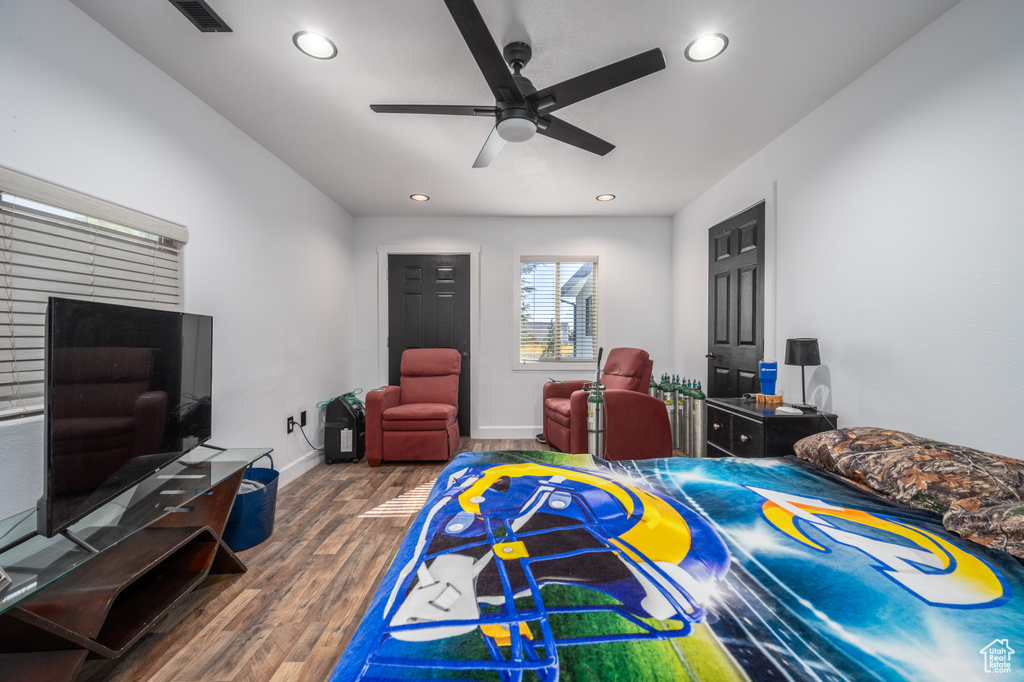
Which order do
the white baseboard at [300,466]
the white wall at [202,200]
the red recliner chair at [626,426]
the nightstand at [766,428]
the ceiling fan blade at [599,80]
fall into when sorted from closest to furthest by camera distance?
the white wall at [202,200] < the ceiling fan blade at [599,80] < the nightstand at [766,428] < the white baseboard at [300,466] < the red recliner chair at [626,426]

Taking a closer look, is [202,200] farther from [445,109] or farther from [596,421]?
[596,421]

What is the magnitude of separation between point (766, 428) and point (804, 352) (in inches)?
20.5

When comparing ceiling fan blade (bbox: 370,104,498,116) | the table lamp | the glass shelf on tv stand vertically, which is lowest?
the glass shelf on tv stand

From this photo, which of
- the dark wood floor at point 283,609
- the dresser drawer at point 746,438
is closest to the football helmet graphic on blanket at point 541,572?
the dark wood floor at point 283,609

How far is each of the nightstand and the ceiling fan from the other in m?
1.78

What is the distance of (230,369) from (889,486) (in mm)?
3285

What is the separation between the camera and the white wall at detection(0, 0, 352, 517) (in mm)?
1521

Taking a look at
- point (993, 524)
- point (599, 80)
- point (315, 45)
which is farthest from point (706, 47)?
point (993, 524)

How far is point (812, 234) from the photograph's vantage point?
2518 mm

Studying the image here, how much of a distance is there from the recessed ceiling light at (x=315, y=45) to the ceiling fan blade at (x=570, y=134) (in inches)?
41.5

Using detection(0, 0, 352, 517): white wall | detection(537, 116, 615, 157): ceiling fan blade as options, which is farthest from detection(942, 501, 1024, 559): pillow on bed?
detection(0, 0, 352, 517): white wall

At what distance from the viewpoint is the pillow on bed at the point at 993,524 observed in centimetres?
99

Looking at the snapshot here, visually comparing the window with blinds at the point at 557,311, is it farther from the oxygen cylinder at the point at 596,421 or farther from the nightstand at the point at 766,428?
the nightstand at the point at 766,428

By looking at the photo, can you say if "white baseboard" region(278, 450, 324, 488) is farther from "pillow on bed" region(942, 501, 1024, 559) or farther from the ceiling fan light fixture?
"pillow on bed" region(942, 501, 1024, 559)
